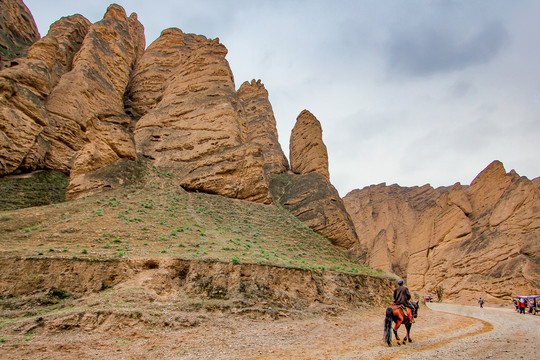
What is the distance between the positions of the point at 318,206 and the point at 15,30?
45.4 metres

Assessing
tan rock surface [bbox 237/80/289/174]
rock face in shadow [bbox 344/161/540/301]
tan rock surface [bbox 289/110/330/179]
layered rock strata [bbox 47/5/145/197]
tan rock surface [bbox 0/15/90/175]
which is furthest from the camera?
tan rock surface [bbox 237/80/289/174]

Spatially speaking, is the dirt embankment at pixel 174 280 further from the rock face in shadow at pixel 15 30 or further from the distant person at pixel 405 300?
the rock face in shadow at pixel 15 30

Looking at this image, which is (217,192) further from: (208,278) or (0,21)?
(0,21)

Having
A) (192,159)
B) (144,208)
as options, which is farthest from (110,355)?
(192,159)

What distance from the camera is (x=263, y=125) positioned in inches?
1982

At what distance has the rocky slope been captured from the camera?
2323 cm

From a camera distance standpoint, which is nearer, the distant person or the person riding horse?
the person riding horse

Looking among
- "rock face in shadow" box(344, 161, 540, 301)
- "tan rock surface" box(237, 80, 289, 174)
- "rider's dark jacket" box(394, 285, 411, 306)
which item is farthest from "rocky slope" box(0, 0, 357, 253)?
"rider's dark jacket" box(394, 285, 411, 306)

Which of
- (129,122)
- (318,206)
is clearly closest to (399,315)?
(318,206)

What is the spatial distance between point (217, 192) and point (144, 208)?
753 cm

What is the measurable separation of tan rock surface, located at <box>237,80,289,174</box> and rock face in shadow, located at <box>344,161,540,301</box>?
82.0 feet

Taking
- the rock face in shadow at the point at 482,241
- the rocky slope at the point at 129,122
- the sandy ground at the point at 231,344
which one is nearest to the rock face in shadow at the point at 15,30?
the rocky slope at the point at 129,122

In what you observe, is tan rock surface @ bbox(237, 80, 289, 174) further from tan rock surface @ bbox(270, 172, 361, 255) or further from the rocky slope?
tan rock surface @ bbox(270, 172, 361, 255)

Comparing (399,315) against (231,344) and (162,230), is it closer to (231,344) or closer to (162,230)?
(231,344)
